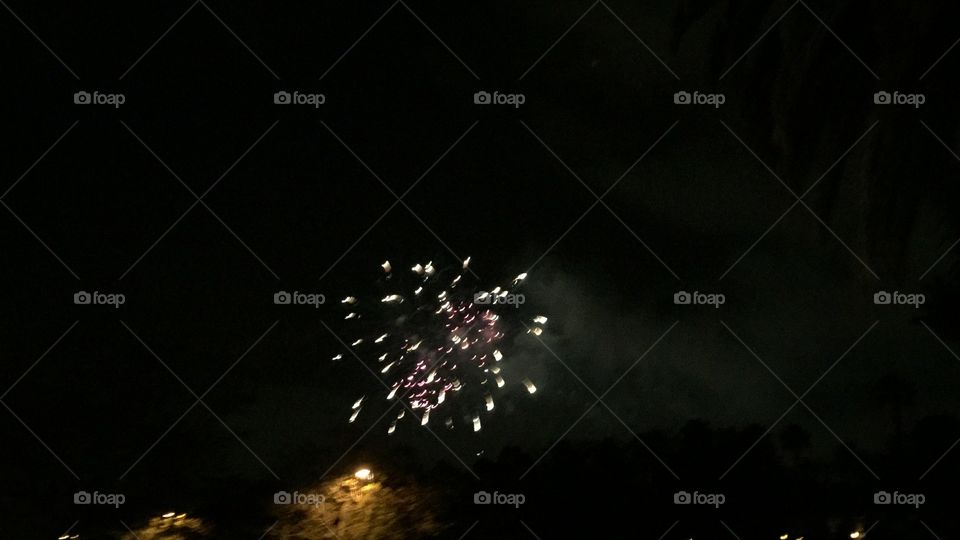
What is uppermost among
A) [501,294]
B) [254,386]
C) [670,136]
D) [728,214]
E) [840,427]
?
[670,136]

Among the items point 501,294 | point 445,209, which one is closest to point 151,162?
point 445,209

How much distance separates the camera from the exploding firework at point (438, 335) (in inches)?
167

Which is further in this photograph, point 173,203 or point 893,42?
point 173,203

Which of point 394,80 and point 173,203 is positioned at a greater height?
point 394,80

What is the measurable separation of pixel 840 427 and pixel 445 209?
7.32 ft

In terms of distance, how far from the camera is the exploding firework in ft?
13.9

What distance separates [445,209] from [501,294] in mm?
516

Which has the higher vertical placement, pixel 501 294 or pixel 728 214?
pixel 728 214

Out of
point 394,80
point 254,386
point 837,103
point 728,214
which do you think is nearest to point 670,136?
point 728,214

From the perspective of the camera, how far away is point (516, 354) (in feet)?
14.0

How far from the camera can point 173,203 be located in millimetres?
4367

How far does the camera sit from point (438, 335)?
427 centimetres

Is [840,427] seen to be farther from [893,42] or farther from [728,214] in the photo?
[893,42]

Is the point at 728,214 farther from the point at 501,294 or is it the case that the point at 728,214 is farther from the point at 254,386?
the point at 254,386
